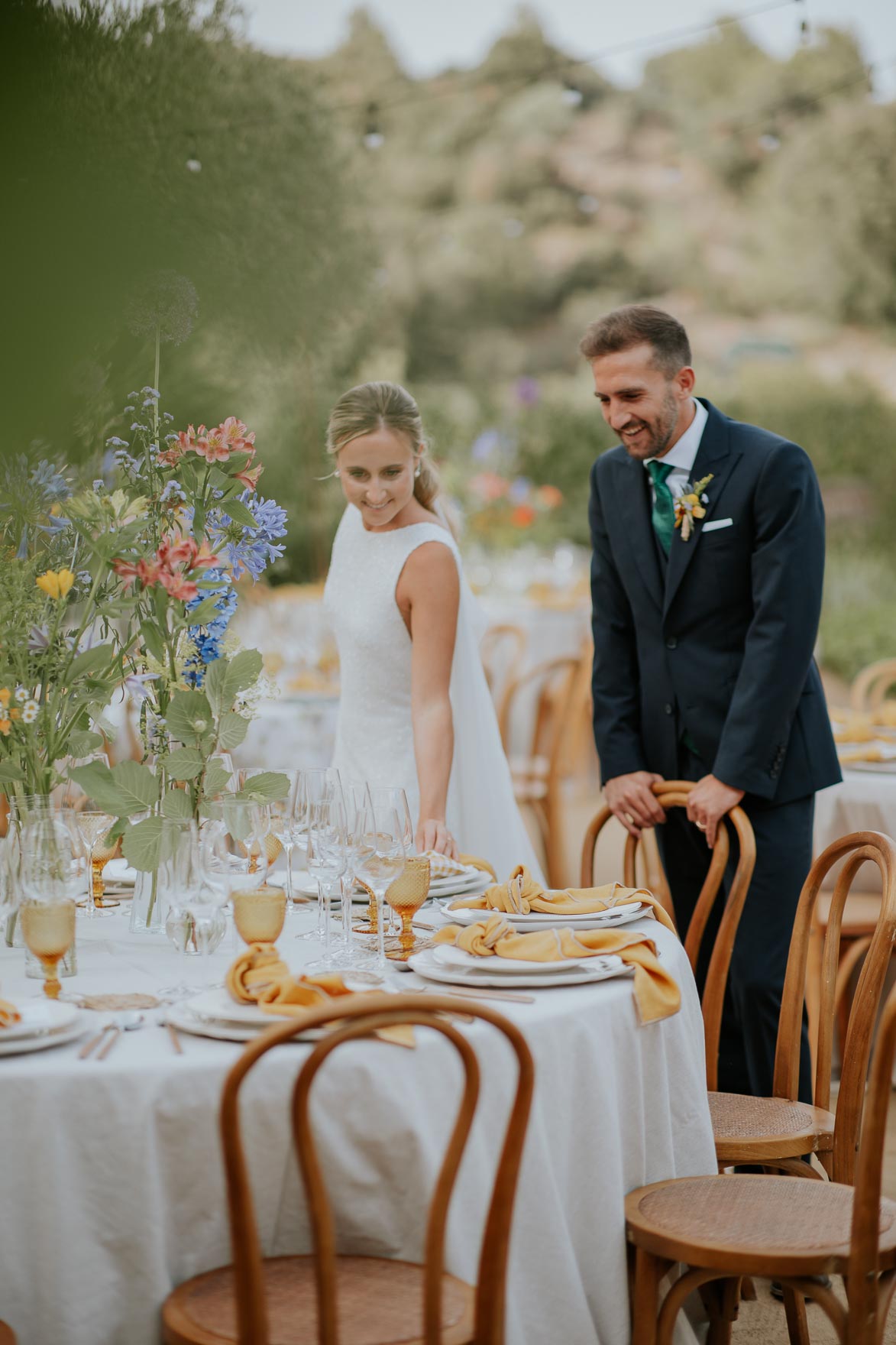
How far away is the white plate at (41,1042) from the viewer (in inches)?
62.1

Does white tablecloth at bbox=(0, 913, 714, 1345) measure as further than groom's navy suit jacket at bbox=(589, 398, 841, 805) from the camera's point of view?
No

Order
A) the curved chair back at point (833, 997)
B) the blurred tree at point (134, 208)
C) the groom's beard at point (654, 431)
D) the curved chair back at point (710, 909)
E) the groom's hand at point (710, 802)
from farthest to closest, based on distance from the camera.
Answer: the groom's beard at point (654, 431) < the groom's hand at point (710, 802) < the curved chair back at point (710, 909) < the curved chair back at point (833, 997) < the blurred tree at point (134, 208)

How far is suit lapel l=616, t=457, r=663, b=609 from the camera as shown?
311 centimetres

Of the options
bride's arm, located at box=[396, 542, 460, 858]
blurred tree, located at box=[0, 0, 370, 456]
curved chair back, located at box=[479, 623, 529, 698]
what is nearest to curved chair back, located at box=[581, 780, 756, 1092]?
bride's arm, located at box=[396, 542, 460, 858]

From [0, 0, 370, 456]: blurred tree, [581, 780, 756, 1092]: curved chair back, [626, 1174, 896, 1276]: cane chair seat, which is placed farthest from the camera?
[581, 780, 756, 1092]: curved chair back

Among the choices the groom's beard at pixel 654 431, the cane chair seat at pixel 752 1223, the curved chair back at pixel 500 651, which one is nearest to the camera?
the cane chair seat at pixel 752 1223

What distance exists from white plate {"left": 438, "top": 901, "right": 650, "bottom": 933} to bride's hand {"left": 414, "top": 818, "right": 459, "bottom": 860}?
352mm

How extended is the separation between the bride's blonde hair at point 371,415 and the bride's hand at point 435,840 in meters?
0.83

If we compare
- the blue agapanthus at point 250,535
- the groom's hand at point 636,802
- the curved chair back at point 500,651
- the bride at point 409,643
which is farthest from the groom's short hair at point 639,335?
the curved chair back at point 500,651

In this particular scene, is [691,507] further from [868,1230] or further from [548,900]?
[868,1230]

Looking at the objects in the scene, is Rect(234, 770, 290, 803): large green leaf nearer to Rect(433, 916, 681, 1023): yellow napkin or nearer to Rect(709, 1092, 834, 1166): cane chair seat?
Rect(433, 916, 681, 1023): yellow napkin

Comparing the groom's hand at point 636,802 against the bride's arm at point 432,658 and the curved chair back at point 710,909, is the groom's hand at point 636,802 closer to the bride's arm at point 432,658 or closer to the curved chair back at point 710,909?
the curved chair back at point 710,909

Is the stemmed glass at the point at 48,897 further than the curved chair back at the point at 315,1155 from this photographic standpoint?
Yes

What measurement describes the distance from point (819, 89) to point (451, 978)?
1885 centimetres
